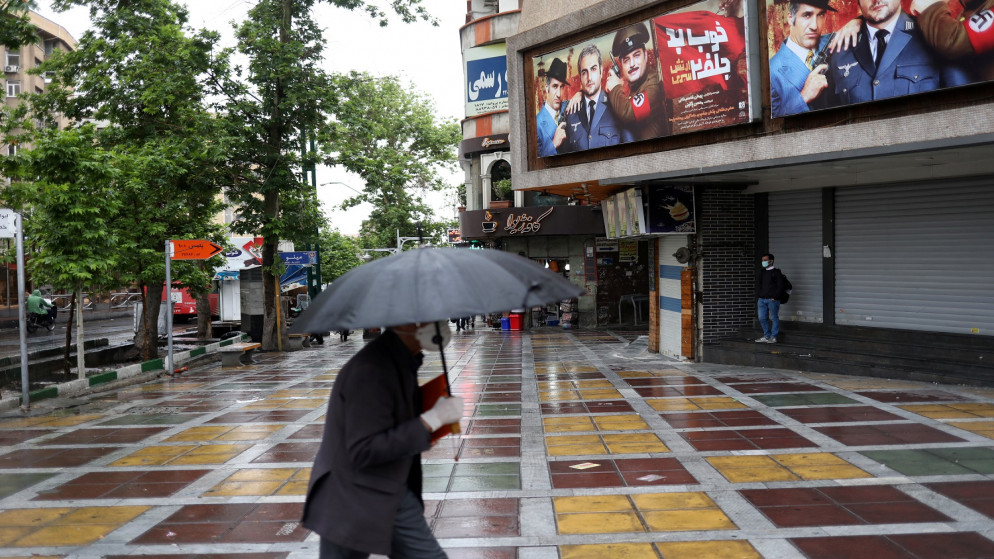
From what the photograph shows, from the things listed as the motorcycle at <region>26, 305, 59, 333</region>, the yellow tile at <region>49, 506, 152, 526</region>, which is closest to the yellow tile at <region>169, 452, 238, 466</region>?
the yellow tile at <region>49, 506, 152, 526</region>

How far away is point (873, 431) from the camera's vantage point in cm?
802

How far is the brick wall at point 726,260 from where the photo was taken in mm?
14812

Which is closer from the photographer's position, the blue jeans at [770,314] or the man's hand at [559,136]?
the blue jeans at [770,314]

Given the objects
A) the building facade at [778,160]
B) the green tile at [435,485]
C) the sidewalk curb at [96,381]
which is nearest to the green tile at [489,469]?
the green tile at [435,485]

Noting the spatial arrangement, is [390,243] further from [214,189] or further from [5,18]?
[5,18]

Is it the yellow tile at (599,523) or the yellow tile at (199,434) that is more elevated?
the yellow tile at (199,434)

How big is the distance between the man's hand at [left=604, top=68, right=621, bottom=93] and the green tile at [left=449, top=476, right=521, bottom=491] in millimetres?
9388

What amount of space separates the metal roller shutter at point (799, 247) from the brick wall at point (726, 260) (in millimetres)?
478

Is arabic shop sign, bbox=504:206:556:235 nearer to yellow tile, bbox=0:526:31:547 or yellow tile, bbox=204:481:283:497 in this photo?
yellow tile, bbox=204:481:283:497

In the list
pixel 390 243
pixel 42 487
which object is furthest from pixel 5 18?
pixel 390 243

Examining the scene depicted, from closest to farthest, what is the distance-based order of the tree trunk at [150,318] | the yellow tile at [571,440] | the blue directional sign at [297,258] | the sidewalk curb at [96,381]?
the yellow tile at [571,440] < the sidewalk curb at [96,381] < the tree trunk at [150,318] < the blue directional sign at [297,258]

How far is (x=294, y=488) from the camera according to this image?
6723mm

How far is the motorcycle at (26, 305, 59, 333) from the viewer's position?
27.2 meters

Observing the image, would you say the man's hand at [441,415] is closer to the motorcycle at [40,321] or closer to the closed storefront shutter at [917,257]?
the closed storefront shutter at [917,257]
